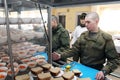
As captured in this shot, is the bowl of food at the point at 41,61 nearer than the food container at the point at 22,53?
No

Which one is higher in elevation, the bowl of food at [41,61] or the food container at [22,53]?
the food container at [22,53]

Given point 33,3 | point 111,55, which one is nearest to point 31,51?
point 33,3

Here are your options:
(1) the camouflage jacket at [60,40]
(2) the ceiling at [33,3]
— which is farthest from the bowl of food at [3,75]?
(1) the camouflage jacket at [60,40]

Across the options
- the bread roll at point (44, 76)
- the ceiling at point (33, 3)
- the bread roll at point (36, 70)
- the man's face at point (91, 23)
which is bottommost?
the bread roll at point (44, 76)

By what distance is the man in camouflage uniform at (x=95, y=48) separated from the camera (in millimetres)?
1660

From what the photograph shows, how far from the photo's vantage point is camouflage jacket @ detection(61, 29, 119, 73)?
5.44 ft

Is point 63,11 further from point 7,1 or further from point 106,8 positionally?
point 7,1

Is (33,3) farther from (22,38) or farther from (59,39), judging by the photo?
(59,39)

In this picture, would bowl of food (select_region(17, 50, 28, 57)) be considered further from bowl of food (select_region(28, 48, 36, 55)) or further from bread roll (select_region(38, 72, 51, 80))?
bread roll (select_region(38, 72, 51, 80))

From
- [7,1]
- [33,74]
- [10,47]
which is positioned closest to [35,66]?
[33,74]

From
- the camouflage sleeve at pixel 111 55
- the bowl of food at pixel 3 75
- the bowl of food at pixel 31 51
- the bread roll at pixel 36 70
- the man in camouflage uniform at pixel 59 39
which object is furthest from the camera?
the man in camouflage uniform at pixel 59 39

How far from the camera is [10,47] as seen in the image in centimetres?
110

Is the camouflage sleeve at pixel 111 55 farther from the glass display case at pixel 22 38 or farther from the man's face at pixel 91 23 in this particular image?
the glass display case at pixel 22 38

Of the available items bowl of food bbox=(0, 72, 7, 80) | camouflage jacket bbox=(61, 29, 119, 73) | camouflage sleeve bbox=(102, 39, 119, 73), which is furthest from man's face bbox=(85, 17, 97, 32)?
bowl of food bbox=(0, 72, 7, 80)
